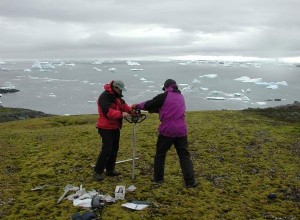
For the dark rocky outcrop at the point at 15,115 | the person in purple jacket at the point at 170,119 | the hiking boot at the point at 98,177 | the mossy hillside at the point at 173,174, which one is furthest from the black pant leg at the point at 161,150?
the dark rocky outcrop at the point at 15,115

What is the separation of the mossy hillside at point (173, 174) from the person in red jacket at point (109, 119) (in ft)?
2.33

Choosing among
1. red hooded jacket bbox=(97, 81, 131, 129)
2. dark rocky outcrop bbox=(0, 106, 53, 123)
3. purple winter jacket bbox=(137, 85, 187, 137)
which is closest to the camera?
purple winter jacket bbox=(137, 85, 187, 137)

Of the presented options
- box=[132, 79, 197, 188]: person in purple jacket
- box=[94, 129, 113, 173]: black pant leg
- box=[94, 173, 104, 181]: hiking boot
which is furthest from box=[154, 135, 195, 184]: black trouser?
box=[94, 173, 104, 181]: hiking boot

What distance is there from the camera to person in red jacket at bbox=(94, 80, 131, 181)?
35.9 ft

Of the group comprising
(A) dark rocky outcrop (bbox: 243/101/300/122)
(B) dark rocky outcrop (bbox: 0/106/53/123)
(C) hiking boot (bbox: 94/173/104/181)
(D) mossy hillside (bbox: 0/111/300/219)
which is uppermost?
(A) dark rocky outcrop (bbox: 243/101/300/122)

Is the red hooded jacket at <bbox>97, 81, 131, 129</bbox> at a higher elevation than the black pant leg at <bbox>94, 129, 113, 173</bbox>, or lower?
higher

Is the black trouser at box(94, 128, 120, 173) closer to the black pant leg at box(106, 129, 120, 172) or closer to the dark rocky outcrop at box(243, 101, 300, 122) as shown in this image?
the black pant leg at box(106, 129, 120, 172)

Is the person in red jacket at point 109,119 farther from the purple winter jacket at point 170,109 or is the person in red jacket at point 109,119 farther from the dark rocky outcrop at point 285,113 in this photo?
the dark rocky outcrop at point 285,113

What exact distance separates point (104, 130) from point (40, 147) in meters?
8.24

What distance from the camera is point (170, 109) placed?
10.7 m

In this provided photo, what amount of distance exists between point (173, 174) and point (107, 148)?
9.40ft

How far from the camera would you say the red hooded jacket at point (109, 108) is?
10883 millimetres

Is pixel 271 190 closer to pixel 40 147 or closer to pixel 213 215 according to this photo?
pixel 213 215

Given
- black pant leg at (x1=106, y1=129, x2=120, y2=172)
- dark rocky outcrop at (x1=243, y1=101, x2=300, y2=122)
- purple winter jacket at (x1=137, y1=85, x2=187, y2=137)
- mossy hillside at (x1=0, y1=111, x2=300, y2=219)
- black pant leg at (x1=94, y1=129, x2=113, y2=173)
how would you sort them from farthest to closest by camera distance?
dark rocky outcrop at (x1=243, y1=101, x2=300, y2=122) < black pant leg at (x1=106, y1=129, x2=120, y2=172) < black pant leg at (x1=94, y1=129, x2=113, y2=173) < purple winter jacket at (x1=137, y1=85, x2=187, y2=137) < mossy hillside at (x1=0, y1=111, x2=300, y2=219)
